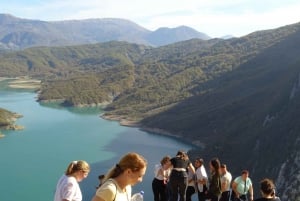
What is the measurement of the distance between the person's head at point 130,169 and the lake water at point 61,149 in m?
65.0

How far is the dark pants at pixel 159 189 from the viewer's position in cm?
1548

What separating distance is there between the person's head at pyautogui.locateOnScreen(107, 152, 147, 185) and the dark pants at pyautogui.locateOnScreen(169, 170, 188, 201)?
292 inches

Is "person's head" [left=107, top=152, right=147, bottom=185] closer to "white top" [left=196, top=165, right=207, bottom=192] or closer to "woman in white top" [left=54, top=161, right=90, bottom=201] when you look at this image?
"woman in white top" [left=54, top=161, right=90, bottom=201]

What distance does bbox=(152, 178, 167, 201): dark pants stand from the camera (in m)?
15.5

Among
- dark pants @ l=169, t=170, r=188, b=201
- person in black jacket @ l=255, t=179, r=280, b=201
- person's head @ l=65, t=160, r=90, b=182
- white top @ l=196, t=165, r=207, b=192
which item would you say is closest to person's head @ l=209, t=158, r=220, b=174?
dark pants @ l=169, t=170, r=188, b=201

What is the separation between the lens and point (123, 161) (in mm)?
7047

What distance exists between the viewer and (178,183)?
572 inches

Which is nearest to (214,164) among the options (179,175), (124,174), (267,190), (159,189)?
(179,175)

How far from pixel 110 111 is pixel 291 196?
14208 cm

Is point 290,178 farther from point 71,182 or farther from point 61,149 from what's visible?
point 61,149

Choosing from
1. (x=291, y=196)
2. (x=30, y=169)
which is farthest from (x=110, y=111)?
(x=291, y=196)

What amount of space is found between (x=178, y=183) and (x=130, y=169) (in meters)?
7.74

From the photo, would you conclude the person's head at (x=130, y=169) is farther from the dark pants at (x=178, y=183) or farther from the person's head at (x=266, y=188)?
the dark pants at (x=178, y=183)

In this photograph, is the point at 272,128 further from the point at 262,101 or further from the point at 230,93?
the point at 230,93
